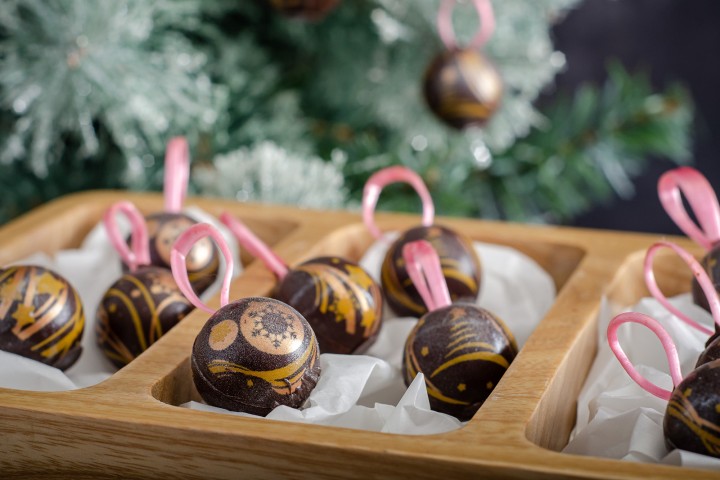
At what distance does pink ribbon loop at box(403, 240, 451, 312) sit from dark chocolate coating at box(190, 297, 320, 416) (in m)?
0.13

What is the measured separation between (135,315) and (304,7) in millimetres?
475

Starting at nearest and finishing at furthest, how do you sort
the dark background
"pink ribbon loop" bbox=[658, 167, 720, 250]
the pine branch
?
"pink ribbon loop" bbox=[658, 167, 720, 250], the pine branch, the dark background

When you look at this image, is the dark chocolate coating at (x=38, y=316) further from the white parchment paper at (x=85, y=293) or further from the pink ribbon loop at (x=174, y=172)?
the pink ribbon loop at (x=174, y=172)

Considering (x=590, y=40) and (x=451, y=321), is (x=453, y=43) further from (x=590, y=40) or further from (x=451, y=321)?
(x=590, y=40)

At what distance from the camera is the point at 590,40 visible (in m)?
1.86

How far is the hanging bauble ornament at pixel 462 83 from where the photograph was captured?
1.11m

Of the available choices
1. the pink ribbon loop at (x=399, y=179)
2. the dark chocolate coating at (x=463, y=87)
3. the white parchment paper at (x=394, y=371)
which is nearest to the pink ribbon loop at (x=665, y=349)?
the white parchment paper at (x=394, y=371)

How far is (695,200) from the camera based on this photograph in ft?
2.49

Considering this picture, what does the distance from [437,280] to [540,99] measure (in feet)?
4.19

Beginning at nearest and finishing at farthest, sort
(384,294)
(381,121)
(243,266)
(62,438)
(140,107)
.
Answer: (62,438) < (384,294) < (243,266) < (140,107) < (381,121)

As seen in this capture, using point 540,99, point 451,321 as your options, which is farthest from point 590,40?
point 451,321

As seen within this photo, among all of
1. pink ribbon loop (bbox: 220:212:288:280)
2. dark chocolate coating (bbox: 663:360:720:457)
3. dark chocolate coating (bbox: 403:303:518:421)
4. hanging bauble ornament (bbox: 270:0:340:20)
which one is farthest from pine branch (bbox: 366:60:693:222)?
dark chocolate coating (bbox: 663:360:720:457)

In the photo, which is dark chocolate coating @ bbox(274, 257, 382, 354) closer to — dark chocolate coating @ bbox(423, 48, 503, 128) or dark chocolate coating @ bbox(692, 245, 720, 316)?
dark chocolate coating @ bbox(692, 245, 720, 316)

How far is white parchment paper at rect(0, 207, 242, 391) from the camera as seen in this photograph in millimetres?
673
